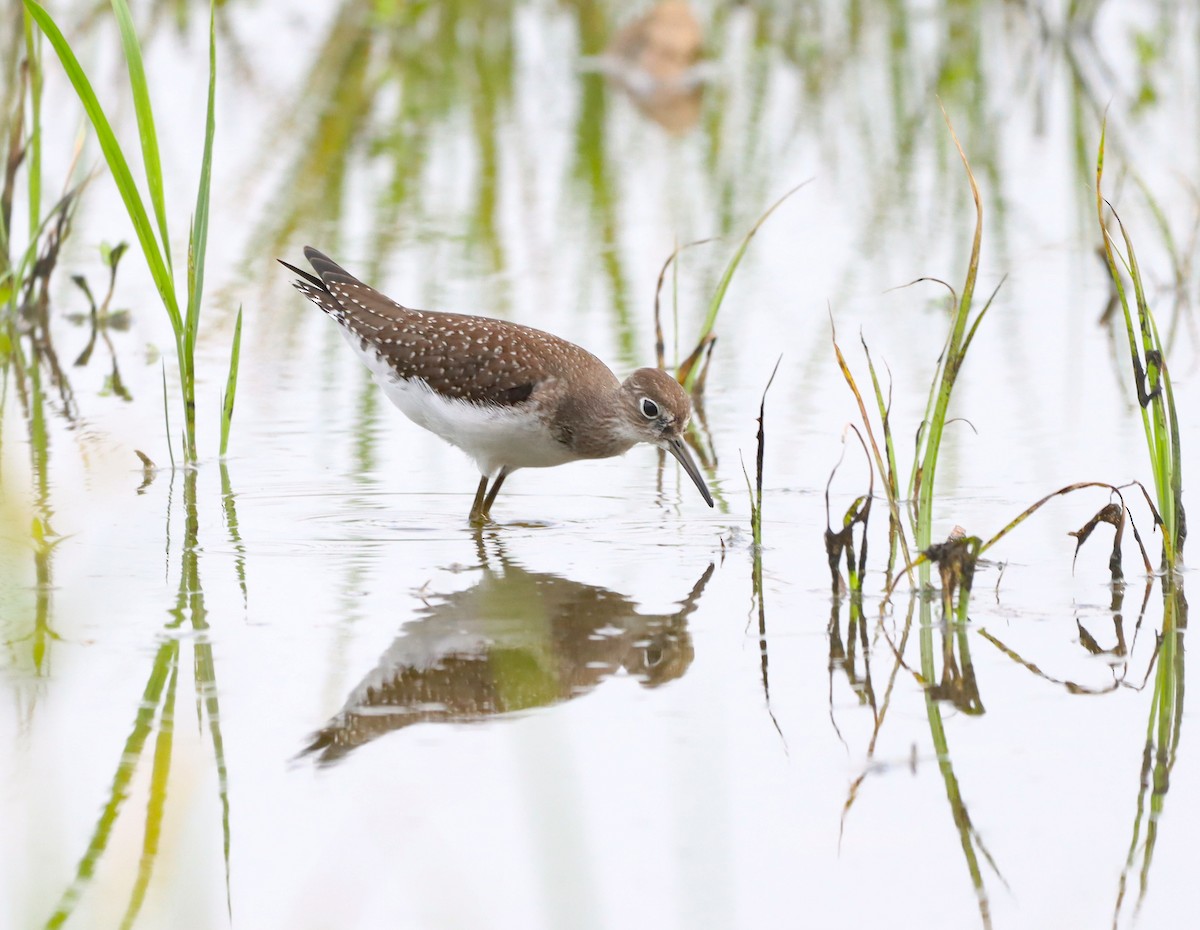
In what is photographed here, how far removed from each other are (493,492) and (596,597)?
1.33 metres

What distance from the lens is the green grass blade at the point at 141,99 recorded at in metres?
6.11

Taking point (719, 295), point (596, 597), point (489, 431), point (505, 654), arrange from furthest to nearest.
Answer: point (719, 295) < point (489, 431) < point (596, 597) < point (505, 654)

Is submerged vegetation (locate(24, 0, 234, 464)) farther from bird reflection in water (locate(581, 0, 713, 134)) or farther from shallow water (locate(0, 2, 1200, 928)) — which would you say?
bird reflection in water (locate(581, 0, 713, 134))

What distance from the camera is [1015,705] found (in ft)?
15.7

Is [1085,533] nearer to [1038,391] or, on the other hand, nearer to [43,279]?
[1038,391]

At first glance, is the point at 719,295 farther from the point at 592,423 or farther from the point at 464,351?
the point at 464,351

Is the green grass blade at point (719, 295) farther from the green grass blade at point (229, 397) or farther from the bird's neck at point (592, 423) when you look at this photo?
the green grass blade at point (229, 397)

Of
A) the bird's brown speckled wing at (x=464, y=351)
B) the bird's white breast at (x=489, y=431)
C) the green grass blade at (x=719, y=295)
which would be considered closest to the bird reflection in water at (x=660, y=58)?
the green grass blade at (x=719, y=295)

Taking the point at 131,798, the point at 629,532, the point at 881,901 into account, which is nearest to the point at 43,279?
the point at 629,532

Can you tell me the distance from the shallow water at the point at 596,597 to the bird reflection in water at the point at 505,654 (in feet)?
0.06

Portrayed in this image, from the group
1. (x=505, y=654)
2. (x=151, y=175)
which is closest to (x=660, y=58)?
(x=151, y=175)

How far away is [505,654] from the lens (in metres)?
5.20

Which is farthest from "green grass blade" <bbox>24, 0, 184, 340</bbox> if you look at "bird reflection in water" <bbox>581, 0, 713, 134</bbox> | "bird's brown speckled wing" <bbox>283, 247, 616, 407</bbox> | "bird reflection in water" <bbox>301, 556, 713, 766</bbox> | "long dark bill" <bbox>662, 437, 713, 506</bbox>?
"bird reflection in water" <bbox>581, 0, 713, 134</bbox>

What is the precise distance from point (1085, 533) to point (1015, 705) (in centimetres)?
103
